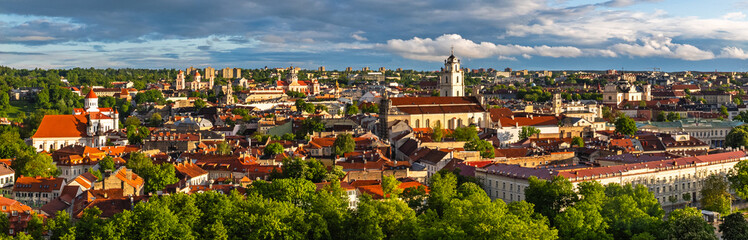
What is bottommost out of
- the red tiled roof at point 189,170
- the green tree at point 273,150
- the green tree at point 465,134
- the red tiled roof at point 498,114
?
the red tiled roof at point 189,170

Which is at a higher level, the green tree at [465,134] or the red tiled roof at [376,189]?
the green tree at [465,134]

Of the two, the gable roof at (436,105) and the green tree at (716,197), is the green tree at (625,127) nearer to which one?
the gable roof at (436,105)

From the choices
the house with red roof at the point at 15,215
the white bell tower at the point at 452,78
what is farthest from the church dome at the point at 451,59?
the house with red roof at the point at 15,215

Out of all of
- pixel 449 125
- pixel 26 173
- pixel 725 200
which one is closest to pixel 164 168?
pixel 26 173

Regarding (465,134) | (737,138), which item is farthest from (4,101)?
(737,138)

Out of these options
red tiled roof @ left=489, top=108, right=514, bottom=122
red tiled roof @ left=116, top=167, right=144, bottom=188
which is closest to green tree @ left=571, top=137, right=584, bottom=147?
red tiled roof @ left=489, top=108, right=514, bottom=122

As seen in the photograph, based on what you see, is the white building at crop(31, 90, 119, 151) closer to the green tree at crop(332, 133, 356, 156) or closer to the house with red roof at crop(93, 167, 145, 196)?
the green tree at crop(332, 133, 356, 156)

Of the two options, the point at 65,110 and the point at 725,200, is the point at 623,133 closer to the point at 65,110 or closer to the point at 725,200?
the point at 725,200

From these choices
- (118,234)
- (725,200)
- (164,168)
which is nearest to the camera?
(118,234)
